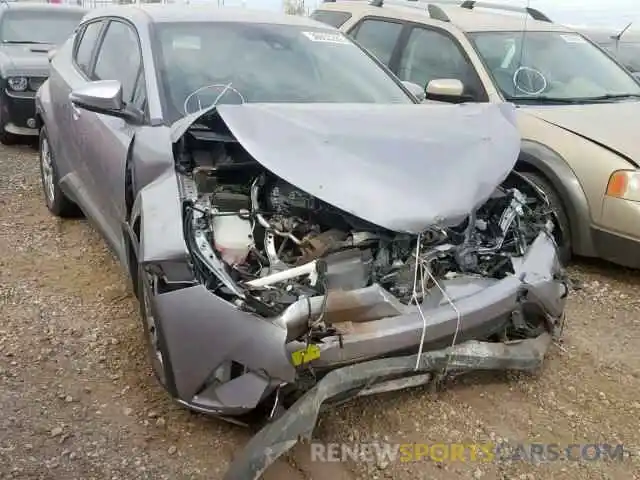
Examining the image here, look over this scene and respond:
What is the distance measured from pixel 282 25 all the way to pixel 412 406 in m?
2.40

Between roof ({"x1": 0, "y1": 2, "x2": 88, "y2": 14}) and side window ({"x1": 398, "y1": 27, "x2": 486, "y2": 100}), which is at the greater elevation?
side window ({"x1": 398, "y1": 27, "x2": 486, "y2": 100})

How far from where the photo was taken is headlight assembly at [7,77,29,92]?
7375 millimetres

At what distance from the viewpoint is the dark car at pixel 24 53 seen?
7.42 meters

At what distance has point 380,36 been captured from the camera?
20.4 feet

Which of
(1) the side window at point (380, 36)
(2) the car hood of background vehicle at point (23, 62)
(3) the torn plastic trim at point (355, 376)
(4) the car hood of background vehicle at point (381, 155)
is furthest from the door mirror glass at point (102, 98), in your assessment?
(2) the car hood of background vehicle at point (23, 62)

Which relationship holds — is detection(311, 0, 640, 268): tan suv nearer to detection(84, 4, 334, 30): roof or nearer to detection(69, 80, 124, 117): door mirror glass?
detection(84, 4, 334, 30): roof

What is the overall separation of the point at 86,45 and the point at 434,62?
8.60 feet

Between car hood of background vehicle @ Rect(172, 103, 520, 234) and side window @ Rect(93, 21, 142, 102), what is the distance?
0.78m

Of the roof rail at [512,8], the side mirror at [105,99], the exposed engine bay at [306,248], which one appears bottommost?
the exposed engine bay at [306,248]

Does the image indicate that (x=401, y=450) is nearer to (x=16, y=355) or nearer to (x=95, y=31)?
(x=16, y=355)

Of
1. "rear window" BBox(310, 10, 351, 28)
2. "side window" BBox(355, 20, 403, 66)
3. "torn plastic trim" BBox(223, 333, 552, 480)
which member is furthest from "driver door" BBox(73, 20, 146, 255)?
"rear window" BBox(310, 10, 351, 28)

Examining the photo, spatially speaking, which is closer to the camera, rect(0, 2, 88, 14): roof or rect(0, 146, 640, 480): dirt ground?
rect(0, 146, 640, 480): dirt ground

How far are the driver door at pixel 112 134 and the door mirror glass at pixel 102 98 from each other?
0.14m

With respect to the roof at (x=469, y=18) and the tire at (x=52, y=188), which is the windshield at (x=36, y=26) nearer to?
the tire at (x=52, y=188)
